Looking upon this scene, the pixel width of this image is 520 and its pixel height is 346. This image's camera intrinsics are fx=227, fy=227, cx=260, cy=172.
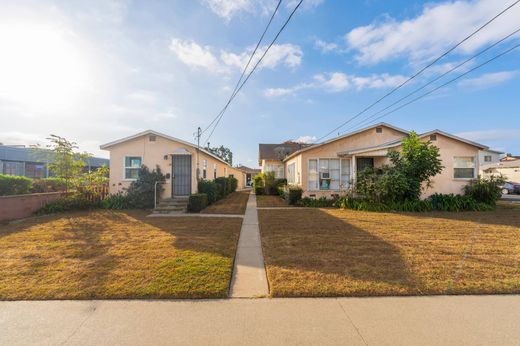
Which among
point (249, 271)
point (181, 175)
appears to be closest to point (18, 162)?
point (181, 175)

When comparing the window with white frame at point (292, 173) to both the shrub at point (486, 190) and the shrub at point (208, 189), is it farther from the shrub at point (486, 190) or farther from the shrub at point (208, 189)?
the shrub at point (486, 190)

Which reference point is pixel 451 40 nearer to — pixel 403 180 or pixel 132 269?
pixel 403 180

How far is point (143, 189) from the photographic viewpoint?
11.4 metres

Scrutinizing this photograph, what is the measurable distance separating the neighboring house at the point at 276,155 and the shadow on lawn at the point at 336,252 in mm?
16759

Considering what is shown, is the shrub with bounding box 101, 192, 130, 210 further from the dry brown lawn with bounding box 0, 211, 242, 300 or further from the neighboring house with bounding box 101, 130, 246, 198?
the dry brown lawn with bounding box 0, 211, 242, 300

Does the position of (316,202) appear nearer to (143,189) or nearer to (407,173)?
(407,173)

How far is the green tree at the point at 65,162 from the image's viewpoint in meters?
10.4

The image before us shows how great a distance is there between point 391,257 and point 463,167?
12.3 meters

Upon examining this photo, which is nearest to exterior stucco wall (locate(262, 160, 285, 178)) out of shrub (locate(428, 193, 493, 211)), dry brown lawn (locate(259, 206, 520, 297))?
shrub (locate(428, 193, 493, 211))

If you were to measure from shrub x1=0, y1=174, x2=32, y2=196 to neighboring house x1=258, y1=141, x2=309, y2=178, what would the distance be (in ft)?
59.8

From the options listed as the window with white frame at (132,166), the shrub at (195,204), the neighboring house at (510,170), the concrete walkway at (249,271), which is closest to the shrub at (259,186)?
the shrub at (195,204)

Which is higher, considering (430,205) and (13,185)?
(13,185)

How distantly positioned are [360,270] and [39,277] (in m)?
5.52

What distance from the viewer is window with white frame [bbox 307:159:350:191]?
13938mm
